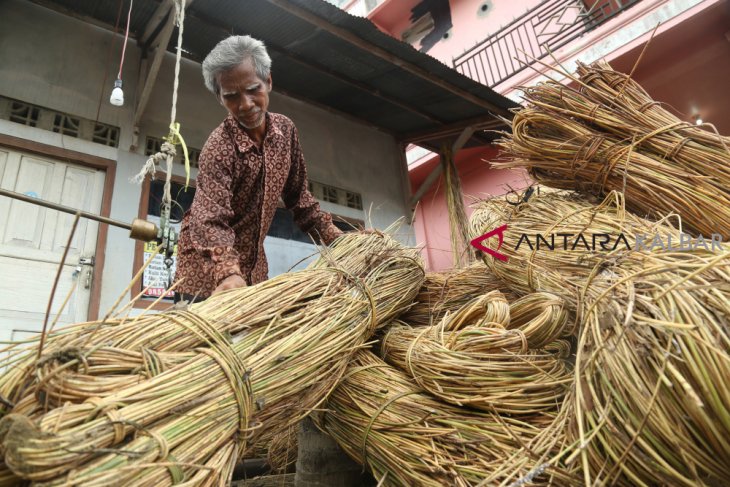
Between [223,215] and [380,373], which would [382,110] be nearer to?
[223,215]

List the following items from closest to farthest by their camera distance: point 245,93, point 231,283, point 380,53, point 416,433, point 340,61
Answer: point 416,433
point 231,283
point 245,93
point 380,53
point 340,61

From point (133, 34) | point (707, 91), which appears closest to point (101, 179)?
point (133, 34)

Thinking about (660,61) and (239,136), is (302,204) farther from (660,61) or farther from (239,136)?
(660,61)

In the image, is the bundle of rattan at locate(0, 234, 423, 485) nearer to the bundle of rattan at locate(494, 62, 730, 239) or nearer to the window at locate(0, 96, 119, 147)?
the bundle of rattan at locate(494, 62, 730, 239)

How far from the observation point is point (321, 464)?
3.96ft

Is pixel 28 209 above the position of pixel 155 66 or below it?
below

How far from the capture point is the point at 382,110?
16.4 ft

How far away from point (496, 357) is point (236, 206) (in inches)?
40.7

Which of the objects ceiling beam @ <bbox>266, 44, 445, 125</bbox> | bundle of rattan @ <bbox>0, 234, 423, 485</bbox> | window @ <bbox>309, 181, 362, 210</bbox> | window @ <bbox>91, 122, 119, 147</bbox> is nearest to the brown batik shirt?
bundle of rattan @ <bbox>0, 234, 423, 485</bbox>

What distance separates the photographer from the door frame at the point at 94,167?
2977 millimetres

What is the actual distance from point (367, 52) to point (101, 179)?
2412 mm

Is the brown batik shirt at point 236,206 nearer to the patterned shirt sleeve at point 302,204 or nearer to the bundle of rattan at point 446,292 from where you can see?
the patterned shirt sleeve at point 302,204

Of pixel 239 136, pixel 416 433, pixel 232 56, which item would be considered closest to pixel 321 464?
pixel 416 433

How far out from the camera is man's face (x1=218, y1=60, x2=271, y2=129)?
1.43 metres
